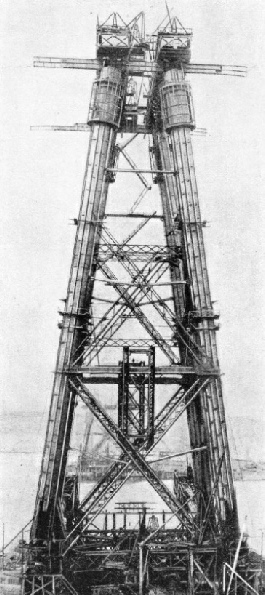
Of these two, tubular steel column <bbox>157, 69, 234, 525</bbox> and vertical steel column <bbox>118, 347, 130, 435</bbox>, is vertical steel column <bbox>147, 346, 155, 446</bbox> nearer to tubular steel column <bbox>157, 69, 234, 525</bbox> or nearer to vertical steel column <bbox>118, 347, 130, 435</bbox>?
vertical steel column <bbox>118, 347, 130, 435</bbox>

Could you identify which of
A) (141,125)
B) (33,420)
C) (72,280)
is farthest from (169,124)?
(33,420)

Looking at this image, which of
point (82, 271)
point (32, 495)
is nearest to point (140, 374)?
point (82, 271)

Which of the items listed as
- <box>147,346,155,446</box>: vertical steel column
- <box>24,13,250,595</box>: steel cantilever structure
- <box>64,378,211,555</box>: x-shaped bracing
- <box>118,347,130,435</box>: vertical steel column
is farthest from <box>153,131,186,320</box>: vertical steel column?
<box>64,378,211,555</box>: x-shaped bracing

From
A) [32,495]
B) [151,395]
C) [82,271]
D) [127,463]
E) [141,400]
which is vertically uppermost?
[32,495]

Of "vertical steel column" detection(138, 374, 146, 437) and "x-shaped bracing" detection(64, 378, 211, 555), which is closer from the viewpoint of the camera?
"x-shaped bracing" detection(64, 378, 211, 555)

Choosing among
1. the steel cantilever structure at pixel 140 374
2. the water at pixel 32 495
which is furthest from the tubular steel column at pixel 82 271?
the water at pixel 32 495

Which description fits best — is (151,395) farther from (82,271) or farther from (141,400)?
(82,271)

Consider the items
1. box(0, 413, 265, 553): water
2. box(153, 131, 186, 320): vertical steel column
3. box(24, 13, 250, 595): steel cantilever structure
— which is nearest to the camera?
box(24, 13, 250, 595): steel cantilever structure
